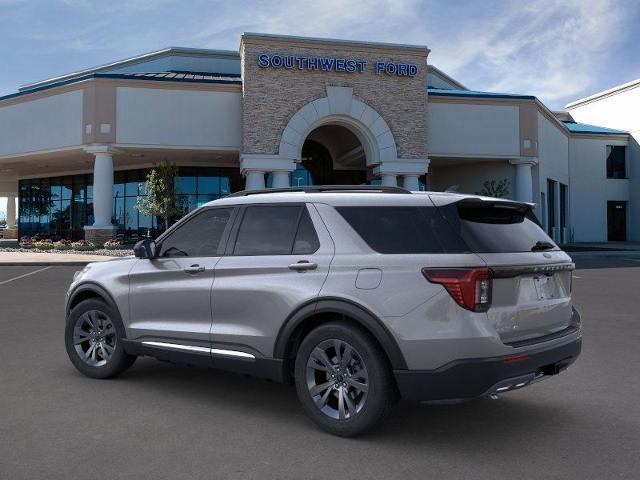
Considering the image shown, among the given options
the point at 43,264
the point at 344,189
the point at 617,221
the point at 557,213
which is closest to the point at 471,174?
the point at 557,213

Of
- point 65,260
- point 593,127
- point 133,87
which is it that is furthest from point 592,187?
point 65,260

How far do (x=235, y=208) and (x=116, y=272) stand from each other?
4.92ft

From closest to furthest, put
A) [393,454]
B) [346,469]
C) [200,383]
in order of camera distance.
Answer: [346,469], [393,454], [200,383]

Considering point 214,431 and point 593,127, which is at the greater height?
point 593,127

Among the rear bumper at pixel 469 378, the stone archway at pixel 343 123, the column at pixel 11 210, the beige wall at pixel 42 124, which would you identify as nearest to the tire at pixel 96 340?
the rear bumper at pixel 469 378

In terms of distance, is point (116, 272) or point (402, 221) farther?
point (116, 272)

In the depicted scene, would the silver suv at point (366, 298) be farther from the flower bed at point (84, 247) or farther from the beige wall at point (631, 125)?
the beige wall at point (631, 125)

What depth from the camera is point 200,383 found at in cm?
575

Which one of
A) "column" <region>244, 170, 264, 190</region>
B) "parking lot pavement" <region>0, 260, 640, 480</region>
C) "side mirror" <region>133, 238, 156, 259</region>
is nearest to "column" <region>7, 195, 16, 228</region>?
"column" <region>244, 170, 264, 190</region>

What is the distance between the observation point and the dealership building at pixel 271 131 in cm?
2831

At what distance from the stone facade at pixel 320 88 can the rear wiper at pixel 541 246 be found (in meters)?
24.3

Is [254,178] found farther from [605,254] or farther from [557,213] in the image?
[557,213]

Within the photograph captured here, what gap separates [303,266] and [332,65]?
25427mm

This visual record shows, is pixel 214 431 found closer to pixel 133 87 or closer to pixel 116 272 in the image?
pixel 116 272
